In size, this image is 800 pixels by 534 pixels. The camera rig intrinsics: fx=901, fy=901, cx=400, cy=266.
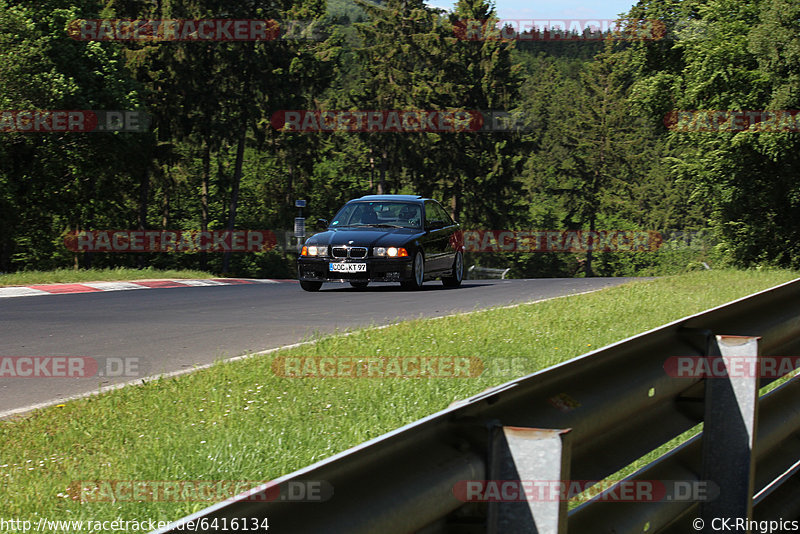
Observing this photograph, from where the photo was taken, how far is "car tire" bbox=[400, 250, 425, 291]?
57.7 ft

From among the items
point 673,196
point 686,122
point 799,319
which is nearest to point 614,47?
point 673,196

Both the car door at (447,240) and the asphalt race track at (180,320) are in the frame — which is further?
the car door at (447,240)

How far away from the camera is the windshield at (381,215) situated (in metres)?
18.2

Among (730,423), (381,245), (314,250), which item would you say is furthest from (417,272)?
(730,423)

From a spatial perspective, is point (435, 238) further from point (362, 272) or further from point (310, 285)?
point (310, 285)

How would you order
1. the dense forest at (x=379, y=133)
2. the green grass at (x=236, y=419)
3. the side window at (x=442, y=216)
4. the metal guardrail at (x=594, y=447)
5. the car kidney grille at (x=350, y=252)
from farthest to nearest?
the dense forest at (x=379, y=133) → the side window at (x=442, y=216) → the car kidney grille at (x=350, y=252) → the green grass at (x=236, y=419) → the metal guardrail at (x=594, y=447)

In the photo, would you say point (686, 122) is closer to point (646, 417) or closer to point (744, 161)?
point (744, 161)

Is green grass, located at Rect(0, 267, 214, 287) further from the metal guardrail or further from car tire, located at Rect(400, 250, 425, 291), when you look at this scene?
the metal guardrail

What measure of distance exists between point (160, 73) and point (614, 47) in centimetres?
4987

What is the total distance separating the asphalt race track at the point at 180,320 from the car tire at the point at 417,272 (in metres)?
0.23

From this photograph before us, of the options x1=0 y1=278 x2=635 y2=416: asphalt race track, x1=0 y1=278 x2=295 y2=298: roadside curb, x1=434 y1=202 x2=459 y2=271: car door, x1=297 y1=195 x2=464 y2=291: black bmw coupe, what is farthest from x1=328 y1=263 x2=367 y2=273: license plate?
x1=0 y1=278 x2=295 y2=298: roadside curb

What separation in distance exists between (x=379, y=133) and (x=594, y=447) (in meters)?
53.6

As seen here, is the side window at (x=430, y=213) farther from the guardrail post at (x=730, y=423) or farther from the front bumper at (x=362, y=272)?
the guardrail post at (x=730, y=423)

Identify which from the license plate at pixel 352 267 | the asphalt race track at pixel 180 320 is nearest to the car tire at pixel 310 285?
the asphalt race track at pixel 180 320
